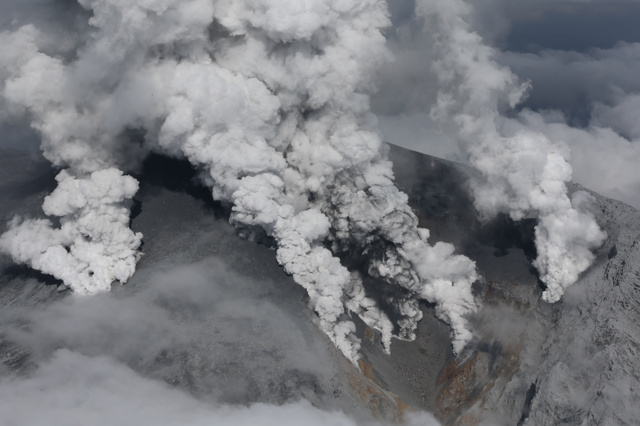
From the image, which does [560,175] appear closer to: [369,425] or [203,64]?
[369,425]

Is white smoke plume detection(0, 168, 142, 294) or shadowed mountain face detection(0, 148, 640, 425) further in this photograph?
white smoke plume detection(0, 168, 142, 294)

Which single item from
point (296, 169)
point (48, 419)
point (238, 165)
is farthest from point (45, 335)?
point (296, 169)

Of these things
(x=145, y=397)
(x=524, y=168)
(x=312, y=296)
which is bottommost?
(x=312, y=296)

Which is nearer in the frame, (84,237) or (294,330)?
(294,330)

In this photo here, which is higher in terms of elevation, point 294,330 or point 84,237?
point 84,237

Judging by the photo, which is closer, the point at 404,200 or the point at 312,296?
the point at 312,296
